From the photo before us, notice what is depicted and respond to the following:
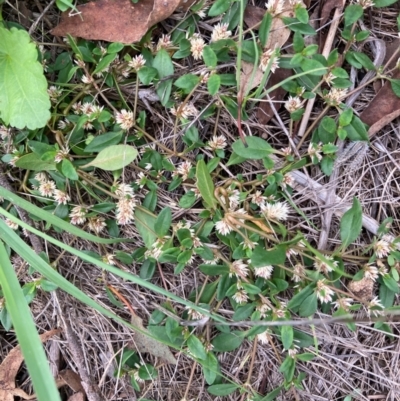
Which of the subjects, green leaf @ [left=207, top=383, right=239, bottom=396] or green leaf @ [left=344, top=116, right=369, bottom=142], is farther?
green leaf @ [left=207, top=383, right=239, bottom=396]

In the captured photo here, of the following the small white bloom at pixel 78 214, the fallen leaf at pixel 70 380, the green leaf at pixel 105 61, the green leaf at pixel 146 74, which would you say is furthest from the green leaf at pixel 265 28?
the fallen leaf at pixel 70 380

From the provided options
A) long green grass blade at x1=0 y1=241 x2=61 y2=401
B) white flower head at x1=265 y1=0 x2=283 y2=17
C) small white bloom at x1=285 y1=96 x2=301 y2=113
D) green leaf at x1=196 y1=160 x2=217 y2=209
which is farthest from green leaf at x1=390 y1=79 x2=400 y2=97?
long green grass blade at x1=0 y1=241 x2=61 y2=401

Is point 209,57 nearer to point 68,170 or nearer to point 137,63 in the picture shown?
point 137,63

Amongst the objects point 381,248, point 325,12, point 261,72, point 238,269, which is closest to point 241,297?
point 238,269

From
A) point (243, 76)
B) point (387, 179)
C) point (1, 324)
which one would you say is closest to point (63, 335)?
point (1, 324)

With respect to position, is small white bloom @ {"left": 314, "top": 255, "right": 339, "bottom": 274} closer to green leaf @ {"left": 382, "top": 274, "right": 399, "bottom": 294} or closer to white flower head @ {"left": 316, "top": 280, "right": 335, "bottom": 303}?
white flower head @ {"left": 316, "top": 280, "right": 335, "bottom": 303}
